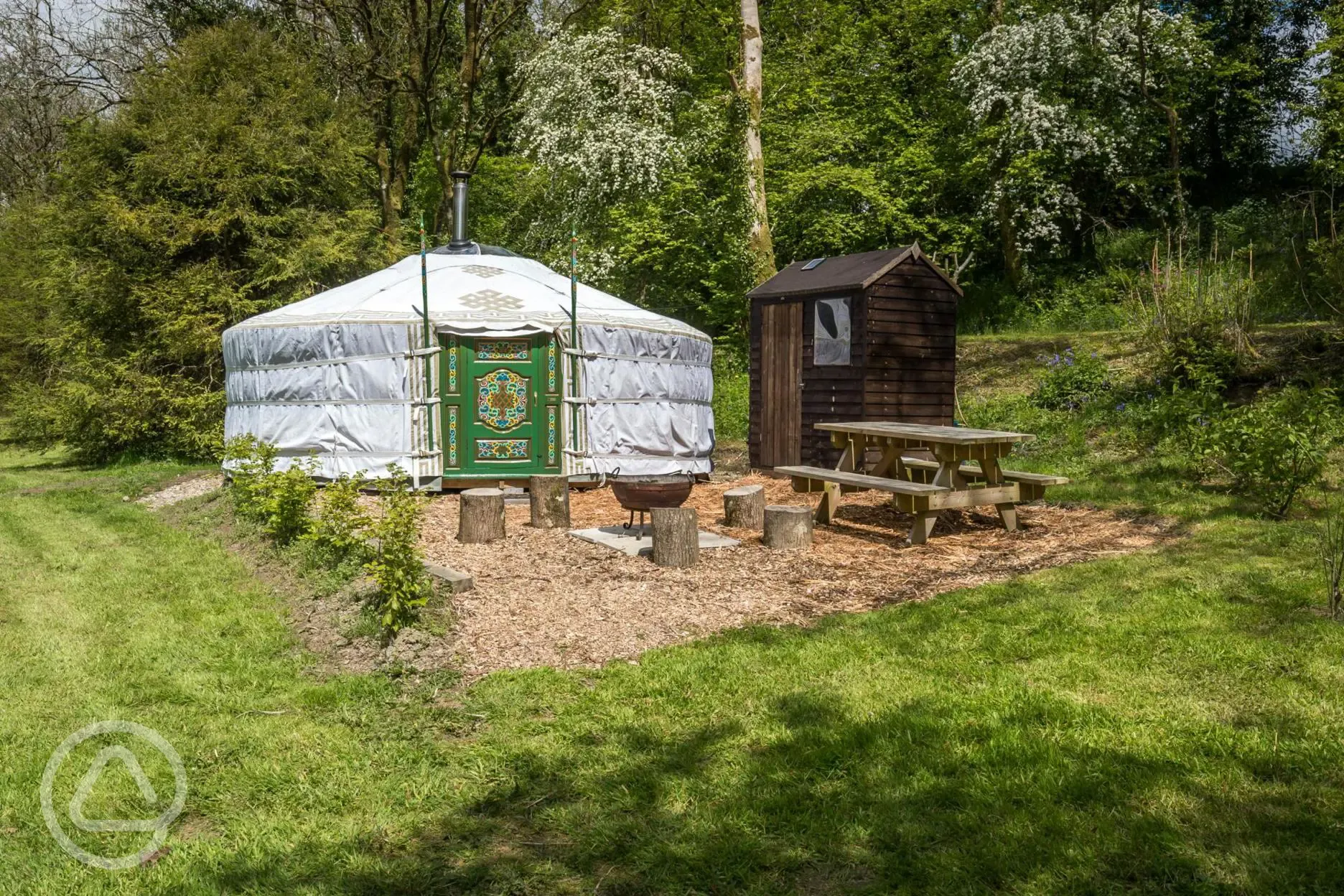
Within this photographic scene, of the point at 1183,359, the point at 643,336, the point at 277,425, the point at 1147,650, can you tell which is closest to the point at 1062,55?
the point at 1183,359

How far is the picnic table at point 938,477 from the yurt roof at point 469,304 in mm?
3360

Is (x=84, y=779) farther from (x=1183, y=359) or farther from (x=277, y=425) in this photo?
(x=1183, y=359)

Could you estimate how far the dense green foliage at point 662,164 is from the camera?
15.6 metres

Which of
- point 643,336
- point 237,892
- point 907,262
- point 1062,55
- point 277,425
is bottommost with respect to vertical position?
point 237,892

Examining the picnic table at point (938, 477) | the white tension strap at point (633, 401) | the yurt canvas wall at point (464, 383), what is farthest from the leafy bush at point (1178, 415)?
the yurt canvas wall at point (464, 383)

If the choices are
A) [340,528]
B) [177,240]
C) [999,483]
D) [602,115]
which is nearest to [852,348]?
[999,483]

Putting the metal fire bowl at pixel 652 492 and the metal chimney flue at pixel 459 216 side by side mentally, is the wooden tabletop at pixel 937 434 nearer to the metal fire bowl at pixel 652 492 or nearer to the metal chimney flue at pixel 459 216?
the metal fire bowl at pixel 652 492

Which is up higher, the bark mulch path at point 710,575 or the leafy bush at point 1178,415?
the leafy bush at point 1178,415

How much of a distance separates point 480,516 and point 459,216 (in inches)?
270

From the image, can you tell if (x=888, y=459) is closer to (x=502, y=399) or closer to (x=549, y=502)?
(x=549, y=502)

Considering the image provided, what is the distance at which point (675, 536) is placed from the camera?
6605 mm

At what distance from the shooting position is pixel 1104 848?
280cm

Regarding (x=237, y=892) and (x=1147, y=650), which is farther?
(x=1147, y=650)

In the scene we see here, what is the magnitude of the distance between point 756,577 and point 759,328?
5.87 m
